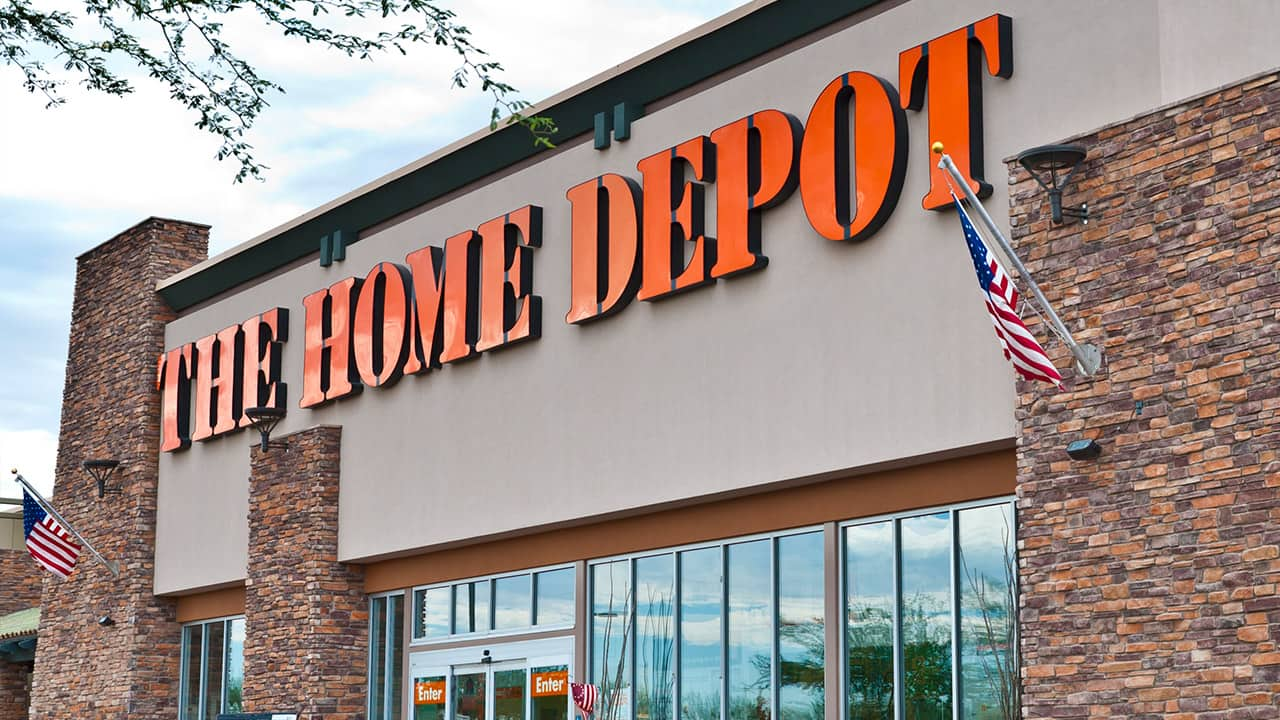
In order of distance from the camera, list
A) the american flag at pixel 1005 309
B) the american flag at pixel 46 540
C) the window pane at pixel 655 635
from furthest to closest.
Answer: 1. the american flag at pixel 46 540
2. the window pane at pixel 655 635
3. the american flag at pixel 1005 309

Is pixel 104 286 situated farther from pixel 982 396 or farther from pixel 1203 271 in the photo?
pixel 1203 271

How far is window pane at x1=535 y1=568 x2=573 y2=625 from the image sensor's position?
19906 millimetres

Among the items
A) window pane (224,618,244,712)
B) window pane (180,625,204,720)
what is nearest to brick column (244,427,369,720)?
window pane (224,618,244,712)

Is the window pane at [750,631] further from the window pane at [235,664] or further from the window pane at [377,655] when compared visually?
the window pane at [235,664]

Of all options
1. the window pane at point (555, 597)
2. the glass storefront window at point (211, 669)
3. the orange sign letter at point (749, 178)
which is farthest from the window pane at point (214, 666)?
the orange sign letter at point (749, 178)

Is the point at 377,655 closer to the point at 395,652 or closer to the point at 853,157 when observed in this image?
the point at 395,652

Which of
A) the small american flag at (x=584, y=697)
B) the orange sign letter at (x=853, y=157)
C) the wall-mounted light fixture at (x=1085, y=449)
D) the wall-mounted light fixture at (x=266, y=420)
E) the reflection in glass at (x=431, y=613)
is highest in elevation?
the orange sign letter at (x=853, y=157)

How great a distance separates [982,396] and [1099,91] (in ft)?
8.95

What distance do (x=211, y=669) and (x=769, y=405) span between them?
14.7m

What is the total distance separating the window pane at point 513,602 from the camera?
20672 mm

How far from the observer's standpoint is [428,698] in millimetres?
22172

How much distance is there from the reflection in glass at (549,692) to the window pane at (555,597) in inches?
22.6

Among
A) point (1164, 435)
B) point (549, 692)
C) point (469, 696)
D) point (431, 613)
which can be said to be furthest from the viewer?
point (431, 613)

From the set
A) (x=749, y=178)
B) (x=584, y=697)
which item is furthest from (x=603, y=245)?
(x=584, y=697)
